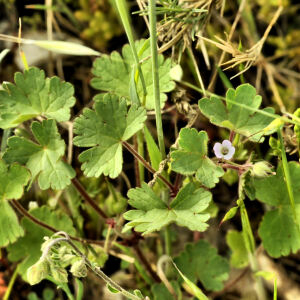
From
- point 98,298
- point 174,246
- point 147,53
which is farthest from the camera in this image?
point 174,246

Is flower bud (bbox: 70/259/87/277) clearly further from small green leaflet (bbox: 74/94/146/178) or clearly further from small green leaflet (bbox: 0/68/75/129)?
small green leaflet (bbox: 0/68/75/129)

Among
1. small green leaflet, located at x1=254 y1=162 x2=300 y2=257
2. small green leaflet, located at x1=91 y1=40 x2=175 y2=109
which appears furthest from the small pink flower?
small green leaflet, located at x1=91 y1=40 x2=175 y2=109

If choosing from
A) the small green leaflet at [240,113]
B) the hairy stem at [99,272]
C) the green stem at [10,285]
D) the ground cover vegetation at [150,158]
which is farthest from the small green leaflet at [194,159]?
the green stem at [10,285]

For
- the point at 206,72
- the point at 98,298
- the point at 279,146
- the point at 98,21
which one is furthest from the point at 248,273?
the point at 98,21

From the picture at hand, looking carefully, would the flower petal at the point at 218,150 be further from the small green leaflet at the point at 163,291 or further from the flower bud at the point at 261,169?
the small green leaflet at the point at 163,291

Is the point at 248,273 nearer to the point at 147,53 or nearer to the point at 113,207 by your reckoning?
the point at 113,207

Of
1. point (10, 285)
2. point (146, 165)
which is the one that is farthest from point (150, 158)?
point (10, 285)

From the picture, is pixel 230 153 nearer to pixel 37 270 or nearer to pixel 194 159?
pixel 194 159
